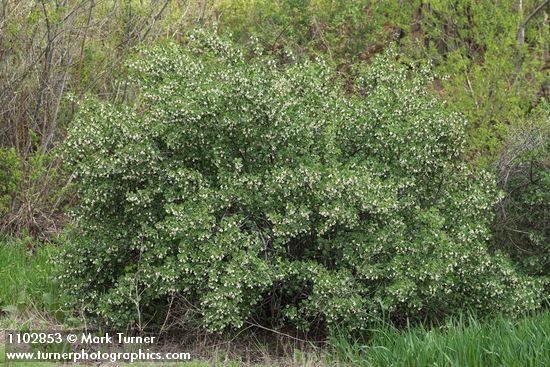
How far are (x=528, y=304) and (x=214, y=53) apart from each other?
3.02 m

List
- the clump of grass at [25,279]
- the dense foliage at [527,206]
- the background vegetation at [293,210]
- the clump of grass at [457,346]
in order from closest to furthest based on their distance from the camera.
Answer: the clump of grass at [457,346] → the background vegetation at [293,210] → the clump of grass at [25,279] → the dense foliage at [527,206]

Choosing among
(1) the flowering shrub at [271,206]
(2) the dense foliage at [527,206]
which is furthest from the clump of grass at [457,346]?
(2) the dense foliage at [527,206]

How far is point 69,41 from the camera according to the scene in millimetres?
9188

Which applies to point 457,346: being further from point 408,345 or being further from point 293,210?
point 293,210

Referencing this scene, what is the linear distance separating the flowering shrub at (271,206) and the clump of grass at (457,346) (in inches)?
7.7

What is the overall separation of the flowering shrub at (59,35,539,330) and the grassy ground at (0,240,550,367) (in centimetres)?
21

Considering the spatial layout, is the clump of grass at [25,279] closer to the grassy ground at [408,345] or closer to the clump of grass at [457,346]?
the grassy ground at [408,345]

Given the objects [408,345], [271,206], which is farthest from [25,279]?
[408,345]

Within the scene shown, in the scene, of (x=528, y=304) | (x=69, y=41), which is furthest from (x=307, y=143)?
(x=69, y=41)

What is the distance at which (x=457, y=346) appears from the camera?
5.31 m

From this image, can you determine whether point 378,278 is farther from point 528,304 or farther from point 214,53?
point 214,53

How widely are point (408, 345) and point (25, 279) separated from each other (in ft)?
11.4

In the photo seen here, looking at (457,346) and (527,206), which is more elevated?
(527,206)

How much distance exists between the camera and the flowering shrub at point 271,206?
5789mm
